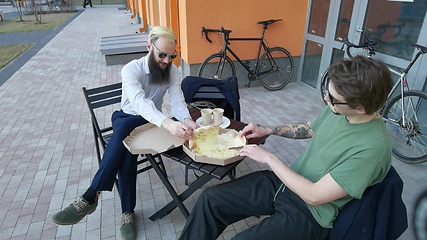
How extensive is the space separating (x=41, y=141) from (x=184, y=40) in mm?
2749

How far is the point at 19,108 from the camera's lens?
4520 millimetres

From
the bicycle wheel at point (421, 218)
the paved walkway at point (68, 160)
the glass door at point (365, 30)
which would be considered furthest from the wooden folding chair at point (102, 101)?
the glass door at point (365, 30)

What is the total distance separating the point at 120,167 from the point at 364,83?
1.64 meters

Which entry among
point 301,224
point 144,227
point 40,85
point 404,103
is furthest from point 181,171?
point 40,85

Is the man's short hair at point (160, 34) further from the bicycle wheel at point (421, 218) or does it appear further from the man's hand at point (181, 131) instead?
the bicycle wheel at point (421, 218)

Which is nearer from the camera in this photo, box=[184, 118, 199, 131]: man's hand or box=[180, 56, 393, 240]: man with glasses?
box=[180, 56, 393, 240]: man with glasses

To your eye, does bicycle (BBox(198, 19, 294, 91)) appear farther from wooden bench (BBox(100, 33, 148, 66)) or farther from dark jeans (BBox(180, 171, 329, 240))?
dark jeans (BBox(180, 171, 329, 240))

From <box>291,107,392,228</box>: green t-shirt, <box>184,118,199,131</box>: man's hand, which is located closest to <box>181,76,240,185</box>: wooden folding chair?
<box>184,118,199,131</box>: man's hand

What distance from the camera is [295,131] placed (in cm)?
183

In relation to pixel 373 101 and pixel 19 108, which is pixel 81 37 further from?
pixel 373 101

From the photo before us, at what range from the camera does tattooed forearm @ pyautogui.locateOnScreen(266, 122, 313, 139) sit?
1.81 metres

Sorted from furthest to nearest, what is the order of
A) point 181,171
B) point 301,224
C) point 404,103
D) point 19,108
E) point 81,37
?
point 81,37, point 19,108, point 404,103, point 181,171, point 301,224

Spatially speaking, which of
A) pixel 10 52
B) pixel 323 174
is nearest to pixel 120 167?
pixel 323 174

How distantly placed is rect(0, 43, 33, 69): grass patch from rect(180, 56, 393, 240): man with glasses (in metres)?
7.77
